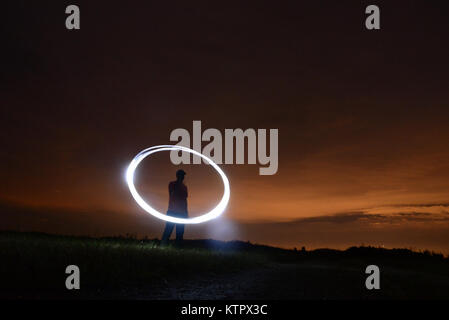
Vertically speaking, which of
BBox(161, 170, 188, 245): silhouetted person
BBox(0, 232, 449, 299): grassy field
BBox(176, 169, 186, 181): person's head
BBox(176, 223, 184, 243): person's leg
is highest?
BBox(176, 169, 186, 181): person's head

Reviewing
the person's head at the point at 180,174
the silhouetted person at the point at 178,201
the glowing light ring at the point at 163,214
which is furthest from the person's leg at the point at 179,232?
the person's head at the point at 180,174

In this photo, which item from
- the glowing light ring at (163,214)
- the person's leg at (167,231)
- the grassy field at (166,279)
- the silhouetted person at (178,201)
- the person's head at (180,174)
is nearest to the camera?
the grassy field at (166,279)

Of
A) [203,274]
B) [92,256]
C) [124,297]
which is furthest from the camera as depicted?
[203,274]

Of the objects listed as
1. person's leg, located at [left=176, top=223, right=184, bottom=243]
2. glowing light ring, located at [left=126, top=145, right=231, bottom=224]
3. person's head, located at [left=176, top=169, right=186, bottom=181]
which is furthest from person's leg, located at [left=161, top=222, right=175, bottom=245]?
person's head, located at [left=176, top=169, right=186, bottom=181]

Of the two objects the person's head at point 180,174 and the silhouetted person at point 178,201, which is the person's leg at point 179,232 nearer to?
the silhouetted person at point 178,201

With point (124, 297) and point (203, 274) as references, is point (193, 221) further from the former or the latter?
point (124, 297)

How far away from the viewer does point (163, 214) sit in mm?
12055

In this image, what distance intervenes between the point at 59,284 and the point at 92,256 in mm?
1317

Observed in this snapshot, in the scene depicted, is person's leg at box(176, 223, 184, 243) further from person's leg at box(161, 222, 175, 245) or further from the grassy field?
the grassy field

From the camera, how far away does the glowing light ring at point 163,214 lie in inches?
469

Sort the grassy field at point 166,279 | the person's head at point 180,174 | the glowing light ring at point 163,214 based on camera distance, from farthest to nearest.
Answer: the person's head at point 180,174
the glowing light ring at point 163,214
the grassy field at point 166,279

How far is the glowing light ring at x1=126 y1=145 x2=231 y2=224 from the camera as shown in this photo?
1191cm
